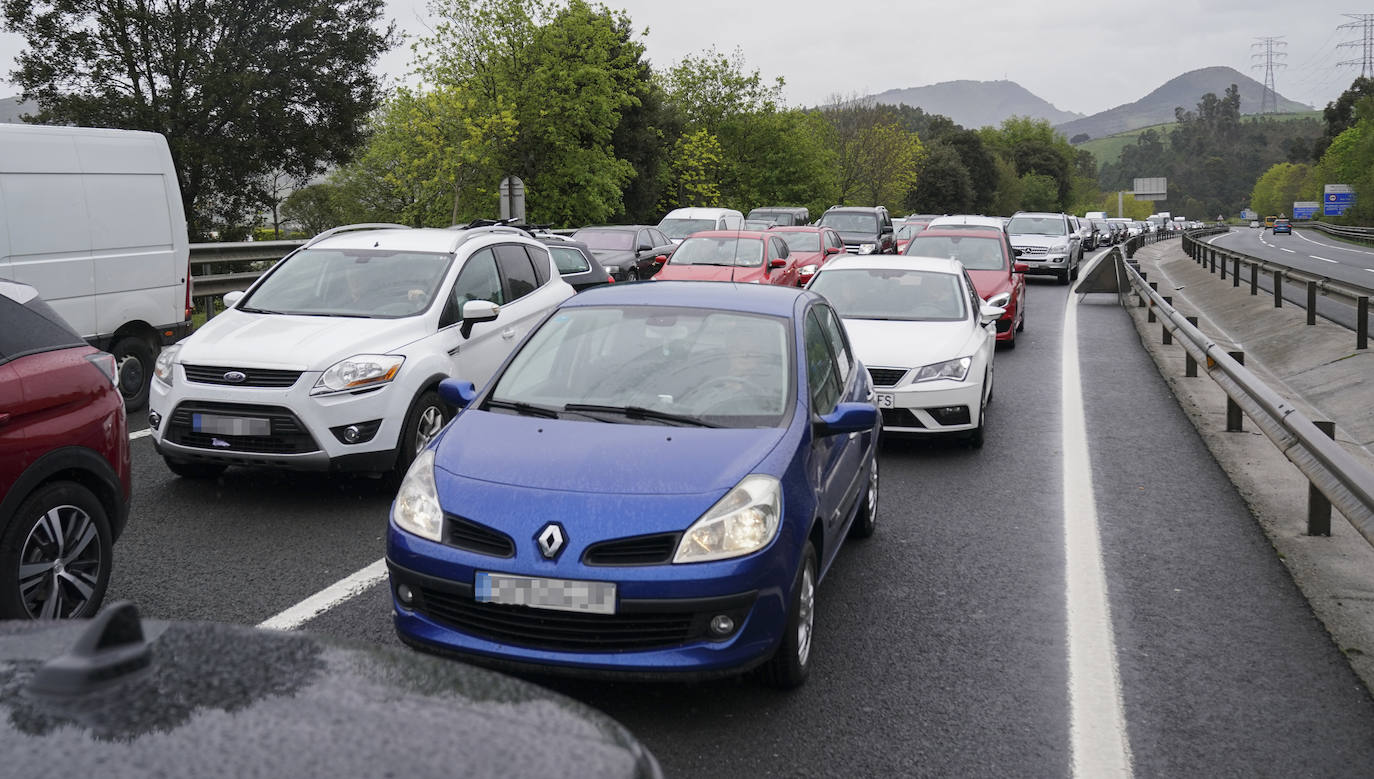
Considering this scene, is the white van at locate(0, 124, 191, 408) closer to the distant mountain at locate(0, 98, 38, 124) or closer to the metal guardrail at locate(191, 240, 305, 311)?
the metal guardrail at locate(191, 240, 305, 311)

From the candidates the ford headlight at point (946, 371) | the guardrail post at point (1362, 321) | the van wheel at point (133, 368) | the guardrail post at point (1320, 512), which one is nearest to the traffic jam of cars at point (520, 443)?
the ford headlight at point (946, 371)

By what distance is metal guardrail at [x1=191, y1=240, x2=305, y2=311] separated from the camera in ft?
55.0

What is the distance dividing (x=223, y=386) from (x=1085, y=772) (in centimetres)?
536

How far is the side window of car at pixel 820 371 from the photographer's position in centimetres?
538

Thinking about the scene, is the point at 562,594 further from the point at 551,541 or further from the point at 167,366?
the point at 167,366

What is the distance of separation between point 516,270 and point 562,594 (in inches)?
234

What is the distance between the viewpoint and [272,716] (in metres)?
2.04

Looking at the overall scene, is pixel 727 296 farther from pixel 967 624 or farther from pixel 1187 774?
pixel 1187 774

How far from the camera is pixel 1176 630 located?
5.25 meters

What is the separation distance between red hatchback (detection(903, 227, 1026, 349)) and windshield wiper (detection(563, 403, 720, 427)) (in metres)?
10.9

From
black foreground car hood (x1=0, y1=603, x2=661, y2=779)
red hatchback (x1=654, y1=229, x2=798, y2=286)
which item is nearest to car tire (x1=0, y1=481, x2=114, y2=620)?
black foreground car hood (x1=0, y1=603, x2=661, y2=779)

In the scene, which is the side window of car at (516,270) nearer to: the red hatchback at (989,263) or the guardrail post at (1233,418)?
the guardrail post at (1233,418)

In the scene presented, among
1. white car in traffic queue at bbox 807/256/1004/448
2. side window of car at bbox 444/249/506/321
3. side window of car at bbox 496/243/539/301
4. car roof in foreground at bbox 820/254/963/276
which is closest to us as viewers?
side window of car at bbox 444/249/506/321

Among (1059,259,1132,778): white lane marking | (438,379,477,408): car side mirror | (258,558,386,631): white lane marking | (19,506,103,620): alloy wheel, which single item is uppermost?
(438,379,477,408): car side mirror
